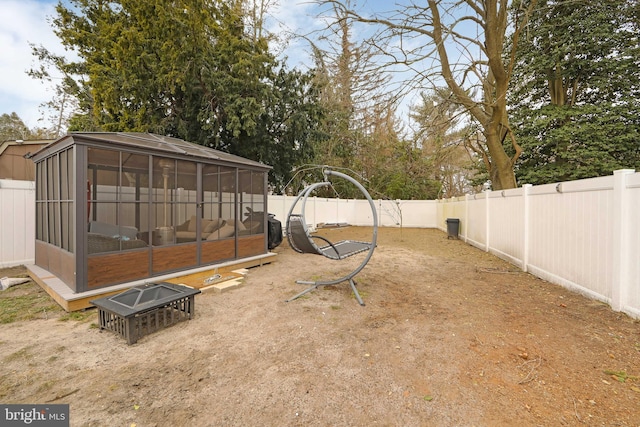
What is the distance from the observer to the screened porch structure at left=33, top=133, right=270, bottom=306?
347 cm

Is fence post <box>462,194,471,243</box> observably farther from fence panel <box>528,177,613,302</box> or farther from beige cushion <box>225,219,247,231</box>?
beige cushion <box>225,219,247,231</box>

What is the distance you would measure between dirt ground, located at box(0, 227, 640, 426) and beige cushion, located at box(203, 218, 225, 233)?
151 cm

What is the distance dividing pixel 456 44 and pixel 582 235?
476cm

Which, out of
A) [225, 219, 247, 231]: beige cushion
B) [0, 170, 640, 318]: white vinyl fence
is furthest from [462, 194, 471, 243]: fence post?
[225, 219, 247, 231]: beige cushion

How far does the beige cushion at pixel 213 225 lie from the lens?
16.3ft

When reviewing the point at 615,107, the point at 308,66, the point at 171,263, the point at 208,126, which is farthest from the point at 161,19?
the point at 615,107

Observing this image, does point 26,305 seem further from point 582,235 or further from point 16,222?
point 582,235

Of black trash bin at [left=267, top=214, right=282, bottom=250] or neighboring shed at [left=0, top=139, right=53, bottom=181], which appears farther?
neighboring shed at [left=0, top=139, right=53, bottom=181]

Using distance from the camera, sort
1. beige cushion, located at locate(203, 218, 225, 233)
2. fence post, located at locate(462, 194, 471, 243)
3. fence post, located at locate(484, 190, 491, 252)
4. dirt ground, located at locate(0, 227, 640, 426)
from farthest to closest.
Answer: fence post, located at locate(462, 194, 471, 243) → fence post, located at locate(484, 190, 491, 252) → beige cushion, located at locate(203, 218, 225, 233) → dirt ground, located at locate(0, 227, 640, 426)

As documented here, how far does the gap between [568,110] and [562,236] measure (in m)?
9.19

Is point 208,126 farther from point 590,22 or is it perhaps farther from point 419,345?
point 590,22

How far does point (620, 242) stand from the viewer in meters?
2.90

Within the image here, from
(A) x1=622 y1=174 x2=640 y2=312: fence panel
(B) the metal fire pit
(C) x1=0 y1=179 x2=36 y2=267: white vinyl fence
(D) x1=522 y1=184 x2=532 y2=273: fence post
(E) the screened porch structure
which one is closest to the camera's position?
(B) the metal fire pit

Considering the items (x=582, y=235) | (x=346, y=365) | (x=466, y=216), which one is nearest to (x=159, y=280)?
(x=346, y=365)
